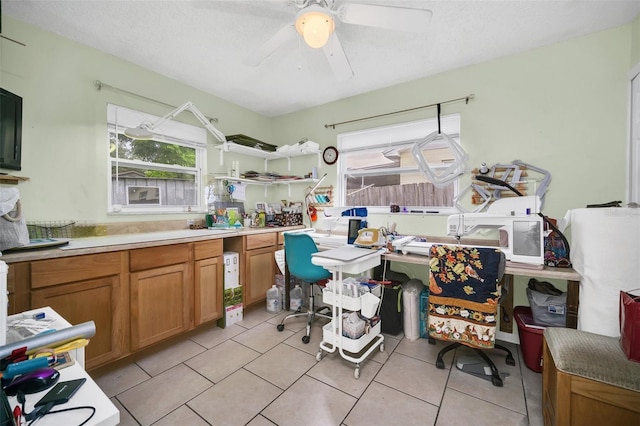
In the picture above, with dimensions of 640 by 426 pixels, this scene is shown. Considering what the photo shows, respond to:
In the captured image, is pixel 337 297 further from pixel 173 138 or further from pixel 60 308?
pixel 173 138

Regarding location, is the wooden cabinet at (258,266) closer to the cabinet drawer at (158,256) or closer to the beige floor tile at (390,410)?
the cabinet drawer at (158,256)

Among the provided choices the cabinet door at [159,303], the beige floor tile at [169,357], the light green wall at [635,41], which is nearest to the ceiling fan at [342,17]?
the light green wall at [635,41]

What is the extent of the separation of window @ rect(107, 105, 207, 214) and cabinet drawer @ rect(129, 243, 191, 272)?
706 millimetres

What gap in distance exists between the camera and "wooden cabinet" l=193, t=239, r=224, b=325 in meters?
2.46

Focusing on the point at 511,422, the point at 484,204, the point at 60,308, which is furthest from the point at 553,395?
the point at 60,308

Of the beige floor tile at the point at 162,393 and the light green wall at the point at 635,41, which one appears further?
the light green wall at the point at 635,41

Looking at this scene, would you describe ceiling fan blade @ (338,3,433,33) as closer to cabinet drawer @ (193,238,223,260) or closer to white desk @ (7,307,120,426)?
white desk @ (7,307,120,426)

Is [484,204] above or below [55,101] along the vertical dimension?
below

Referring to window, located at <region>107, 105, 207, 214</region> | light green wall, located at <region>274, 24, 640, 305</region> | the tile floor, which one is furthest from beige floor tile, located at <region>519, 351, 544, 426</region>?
window, located at <region>107, 105, 207, 214</region>

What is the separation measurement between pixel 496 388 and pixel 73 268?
291 centimetres

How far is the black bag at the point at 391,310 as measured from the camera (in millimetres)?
2508

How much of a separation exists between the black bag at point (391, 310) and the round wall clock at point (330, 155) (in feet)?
5.61

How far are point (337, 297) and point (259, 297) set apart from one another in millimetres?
1372

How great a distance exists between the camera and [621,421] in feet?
3.79
